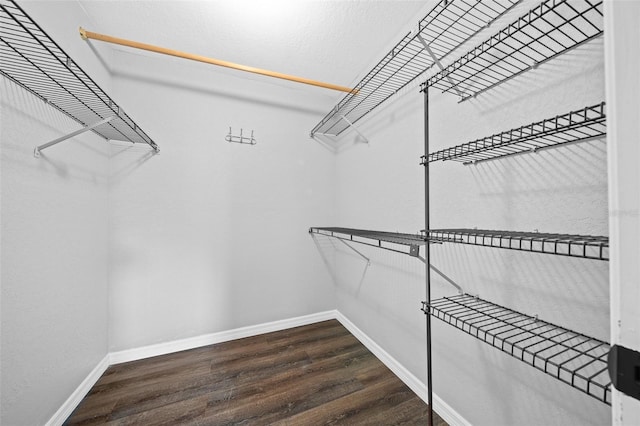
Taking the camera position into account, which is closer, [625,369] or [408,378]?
[625,369]

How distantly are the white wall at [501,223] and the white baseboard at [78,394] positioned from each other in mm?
1906

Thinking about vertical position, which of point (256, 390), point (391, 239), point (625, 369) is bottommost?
point (256, 390)

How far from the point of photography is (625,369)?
1.26ft

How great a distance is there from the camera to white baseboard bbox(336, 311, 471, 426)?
3.97ft

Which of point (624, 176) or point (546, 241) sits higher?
point (624, 176)

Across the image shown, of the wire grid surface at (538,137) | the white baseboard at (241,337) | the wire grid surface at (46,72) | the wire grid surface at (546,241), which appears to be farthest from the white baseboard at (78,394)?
the wire grid surface at (538,137)

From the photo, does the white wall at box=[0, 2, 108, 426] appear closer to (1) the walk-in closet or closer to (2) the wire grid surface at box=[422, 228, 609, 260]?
(1) the walk-in closet

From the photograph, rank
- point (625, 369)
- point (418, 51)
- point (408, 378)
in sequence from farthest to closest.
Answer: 1. point (408, 378)
2. point (418, 51)
3. point (625, 369)

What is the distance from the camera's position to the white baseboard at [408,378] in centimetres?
121

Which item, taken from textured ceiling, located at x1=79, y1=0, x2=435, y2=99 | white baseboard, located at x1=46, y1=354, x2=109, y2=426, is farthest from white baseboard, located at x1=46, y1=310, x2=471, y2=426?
textured ceiling, located at x1=79, y1=0, x2=435, y2=99

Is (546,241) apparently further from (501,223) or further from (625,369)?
(501,223)

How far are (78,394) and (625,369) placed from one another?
2.28 metres

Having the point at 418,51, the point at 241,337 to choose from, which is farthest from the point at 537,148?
the point at 241,337

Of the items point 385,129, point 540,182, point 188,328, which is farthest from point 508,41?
point 188,328
